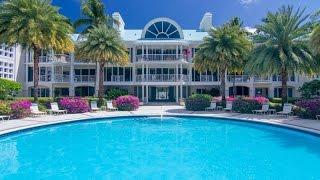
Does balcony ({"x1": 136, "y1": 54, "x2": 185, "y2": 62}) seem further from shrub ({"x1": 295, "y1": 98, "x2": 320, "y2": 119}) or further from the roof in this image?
shrub ({"x1": 295, "y1": 98, "x2": 320, "y2": 119})

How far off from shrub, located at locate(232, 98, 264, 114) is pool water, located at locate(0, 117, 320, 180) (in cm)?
635

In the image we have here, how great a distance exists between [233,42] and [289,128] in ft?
44.4

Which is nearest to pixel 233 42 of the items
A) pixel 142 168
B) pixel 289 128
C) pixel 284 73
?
pixel 284 73

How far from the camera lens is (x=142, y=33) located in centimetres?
4594

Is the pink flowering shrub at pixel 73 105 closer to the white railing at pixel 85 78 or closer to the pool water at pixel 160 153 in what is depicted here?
the pool water at pixel 160 153

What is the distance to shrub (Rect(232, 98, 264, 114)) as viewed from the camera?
28.5 meters

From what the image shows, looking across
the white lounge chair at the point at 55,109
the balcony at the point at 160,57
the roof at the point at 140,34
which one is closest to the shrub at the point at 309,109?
the white lounge chair at the point at 55,109

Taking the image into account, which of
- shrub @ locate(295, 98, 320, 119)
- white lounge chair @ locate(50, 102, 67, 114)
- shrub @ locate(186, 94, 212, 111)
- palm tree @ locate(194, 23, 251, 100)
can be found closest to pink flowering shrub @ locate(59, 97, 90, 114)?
white lounge chair @ locate(50, 102, 67, 114)

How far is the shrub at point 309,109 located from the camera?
22969 mm

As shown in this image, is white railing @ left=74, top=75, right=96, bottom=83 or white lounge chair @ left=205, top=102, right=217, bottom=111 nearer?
white lounge chair @ left=205, top=102, right=217, bottom=111

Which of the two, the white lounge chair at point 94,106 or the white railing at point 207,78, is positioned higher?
the white railing at point 207,78

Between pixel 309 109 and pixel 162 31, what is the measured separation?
26.3 meters

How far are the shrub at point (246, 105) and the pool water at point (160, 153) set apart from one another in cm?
635

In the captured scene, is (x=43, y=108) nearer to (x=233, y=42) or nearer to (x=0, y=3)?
(x=0, y=3)
